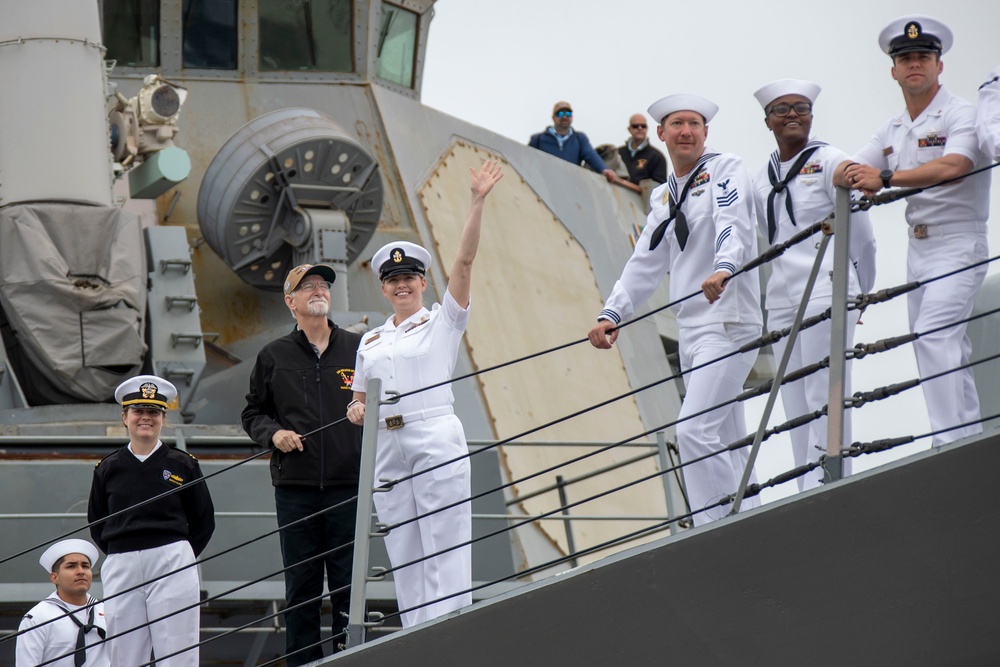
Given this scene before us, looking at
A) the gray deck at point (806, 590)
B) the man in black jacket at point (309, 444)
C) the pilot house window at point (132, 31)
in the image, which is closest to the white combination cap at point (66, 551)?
the man in black jacket at point (309, 444)

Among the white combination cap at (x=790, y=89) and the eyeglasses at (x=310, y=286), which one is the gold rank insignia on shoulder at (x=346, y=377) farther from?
the white combination cap at (x=790, y=89)

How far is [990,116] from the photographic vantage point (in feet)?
14.3

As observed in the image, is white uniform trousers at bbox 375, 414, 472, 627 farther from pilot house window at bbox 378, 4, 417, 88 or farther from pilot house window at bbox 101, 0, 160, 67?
pilot house window at bbox 378, 4, 417, 88

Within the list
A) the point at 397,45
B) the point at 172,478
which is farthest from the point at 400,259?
the point at 397,45

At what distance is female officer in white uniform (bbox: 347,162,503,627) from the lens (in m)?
4.78

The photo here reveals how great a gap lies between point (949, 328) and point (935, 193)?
42cm

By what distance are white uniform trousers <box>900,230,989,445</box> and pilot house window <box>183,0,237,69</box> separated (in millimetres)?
6150

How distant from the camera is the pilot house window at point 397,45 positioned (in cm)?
1024

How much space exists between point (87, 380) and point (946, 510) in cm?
450

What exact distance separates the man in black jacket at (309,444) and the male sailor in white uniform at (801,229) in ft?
4.72

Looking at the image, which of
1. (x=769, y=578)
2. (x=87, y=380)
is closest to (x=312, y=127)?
(x=87, y=380)

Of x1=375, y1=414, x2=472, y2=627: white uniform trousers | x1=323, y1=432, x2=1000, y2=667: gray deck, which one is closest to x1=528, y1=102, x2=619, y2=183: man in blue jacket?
x1=375, y1=414, x2=472, y2=627: white uniform trousers

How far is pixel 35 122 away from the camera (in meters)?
7.59

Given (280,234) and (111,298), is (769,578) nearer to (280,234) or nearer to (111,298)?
(111,298)
